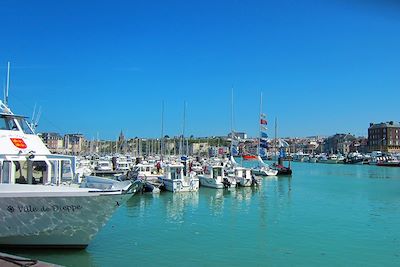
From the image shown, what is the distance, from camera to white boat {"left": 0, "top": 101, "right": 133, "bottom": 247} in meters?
16.4

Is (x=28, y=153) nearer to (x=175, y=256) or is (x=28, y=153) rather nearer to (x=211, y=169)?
(x=175, y=256)

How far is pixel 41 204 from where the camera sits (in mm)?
16391

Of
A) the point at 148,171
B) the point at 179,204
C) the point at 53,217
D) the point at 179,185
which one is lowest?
the point at 179,204

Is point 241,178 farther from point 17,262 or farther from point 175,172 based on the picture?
point 17,262

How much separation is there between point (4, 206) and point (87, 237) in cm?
325

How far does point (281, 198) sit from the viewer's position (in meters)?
42.9

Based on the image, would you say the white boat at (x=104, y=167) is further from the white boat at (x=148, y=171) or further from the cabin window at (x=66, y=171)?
the cabin window at (x=66, y=171)

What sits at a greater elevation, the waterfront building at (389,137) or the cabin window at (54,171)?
the waterfront building at (389,137)

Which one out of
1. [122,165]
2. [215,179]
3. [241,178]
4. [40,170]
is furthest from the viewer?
[122,165]

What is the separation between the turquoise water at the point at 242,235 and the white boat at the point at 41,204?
28.8 inches

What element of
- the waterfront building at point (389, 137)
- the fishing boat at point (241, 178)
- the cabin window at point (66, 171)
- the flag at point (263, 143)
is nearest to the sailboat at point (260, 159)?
the flag at point (263, 143)

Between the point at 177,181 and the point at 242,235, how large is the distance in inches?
855

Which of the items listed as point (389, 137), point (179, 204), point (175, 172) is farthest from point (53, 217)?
point (389, 137)

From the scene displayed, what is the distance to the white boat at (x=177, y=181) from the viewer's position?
44.7 metres
